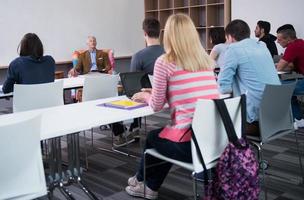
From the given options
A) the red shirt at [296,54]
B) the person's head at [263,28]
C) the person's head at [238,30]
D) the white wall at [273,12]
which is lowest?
the red shirt at [296,54]

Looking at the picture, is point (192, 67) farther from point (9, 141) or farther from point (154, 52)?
point (154, 52)

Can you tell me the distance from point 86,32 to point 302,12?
3.86 meters

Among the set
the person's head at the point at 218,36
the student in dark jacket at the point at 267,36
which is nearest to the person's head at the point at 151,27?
the person's head at the point at 218,36

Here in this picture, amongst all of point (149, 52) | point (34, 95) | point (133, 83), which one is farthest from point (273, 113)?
point (34, 95)

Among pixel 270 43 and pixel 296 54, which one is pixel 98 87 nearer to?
pixel 296 54

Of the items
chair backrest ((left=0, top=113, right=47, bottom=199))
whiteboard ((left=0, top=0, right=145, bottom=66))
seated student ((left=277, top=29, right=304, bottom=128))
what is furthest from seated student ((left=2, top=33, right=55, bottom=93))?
whiteboard ((left=0, top=0, right=145, bottom=66))

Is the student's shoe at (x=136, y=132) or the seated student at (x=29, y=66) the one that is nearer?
the seated student at (x=29, y=66)

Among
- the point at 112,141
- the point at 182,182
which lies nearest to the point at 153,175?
the point at 182,182

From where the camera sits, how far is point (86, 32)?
23.7 feet

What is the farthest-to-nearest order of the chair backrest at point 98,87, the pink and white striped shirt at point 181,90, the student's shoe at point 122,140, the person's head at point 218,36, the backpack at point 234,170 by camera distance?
the person's head at point 218,36 < the student's shoe at point 122,140 < the chair backrest at point 98,87 < the pink and white striped shirt at point 181,90 < the backpack at point 234,170

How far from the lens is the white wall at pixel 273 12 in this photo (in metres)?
5.88

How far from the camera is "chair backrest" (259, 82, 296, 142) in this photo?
94.3 inches

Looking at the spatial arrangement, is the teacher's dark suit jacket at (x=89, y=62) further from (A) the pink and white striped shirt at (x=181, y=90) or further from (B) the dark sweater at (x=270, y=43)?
(A) the pink and white striped shirt at (x=181, y=90)

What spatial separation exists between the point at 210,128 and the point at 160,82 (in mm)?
376
